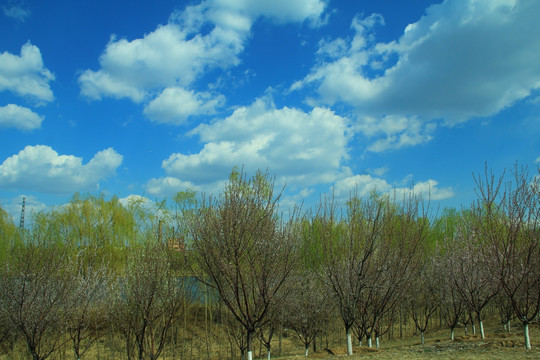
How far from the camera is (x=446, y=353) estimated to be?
11062 mm

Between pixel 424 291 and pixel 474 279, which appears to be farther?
pixel 424 291

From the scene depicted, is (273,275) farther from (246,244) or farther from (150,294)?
(150,294)

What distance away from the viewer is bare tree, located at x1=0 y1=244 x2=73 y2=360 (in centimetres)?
1253

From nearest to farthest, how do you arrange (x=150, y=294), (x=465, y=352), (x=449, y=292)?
(x=465, y=352)
(x=150, y=294)
(x=449, y=292)

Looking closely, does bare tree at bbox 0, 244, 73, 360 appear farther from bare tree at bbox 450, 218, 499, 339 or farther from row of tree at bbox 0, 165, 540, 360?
bare tree at bbox 450, 218, 499, 339

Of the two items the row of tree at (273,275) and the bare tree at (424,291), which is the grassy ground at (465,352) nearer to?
the row of tree at (273,275)

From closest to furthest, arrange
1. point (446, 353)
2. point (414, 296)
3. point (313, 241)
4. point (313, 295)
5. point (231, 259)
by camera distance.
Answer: point (231, 259) < point (446, 353) < point (313, 295) < point (414, 296) < point (313, 241)

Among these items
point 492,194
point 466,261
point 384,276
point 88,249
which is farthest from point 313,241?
point 88,249

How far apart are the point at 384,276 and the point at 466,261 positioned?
6005 mm

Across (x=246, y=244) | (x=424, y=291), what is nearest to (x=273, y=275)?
(x=246, y=244)

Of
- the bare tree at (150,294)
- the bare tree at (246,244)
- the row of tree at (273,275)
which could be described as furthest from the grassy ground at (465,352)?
the bare tree at (150,294)

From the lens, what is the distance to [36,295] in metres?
12.6

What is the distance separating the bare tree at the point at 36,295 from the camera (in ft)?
41.1

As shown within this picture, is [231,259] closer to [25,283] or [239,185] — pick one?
[239,185]
